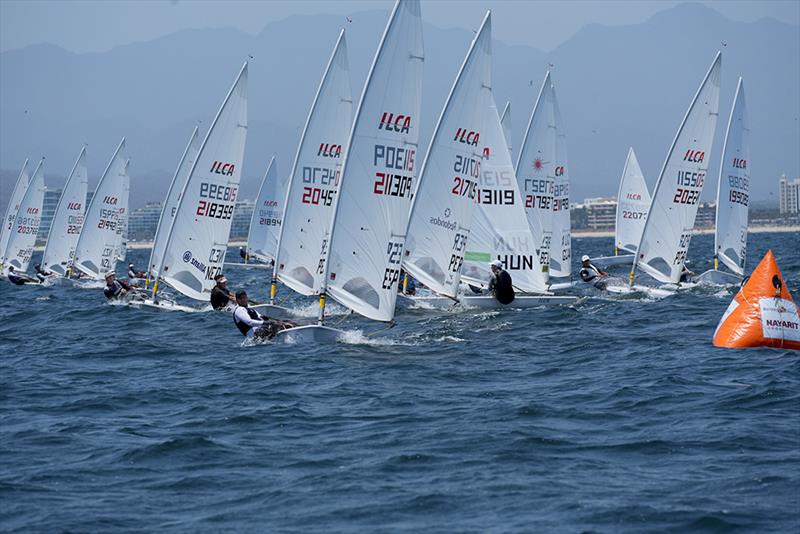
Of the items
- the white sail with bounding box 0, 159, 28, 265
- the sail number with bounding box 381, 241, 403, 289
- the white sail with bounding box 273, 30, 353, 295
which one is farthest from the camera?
the white sail with bounding box 0, 159, 28, 265

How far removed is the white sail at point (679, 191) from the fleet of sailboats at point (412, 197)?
39mm

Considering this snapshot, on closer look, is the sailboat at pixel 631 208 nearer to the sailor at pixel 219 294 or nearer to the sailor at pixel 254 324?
the sailor at pixel 219 294

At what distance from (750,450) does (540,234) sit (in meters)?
21.6

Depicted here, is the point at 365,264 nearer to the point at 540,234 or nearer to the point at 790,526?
the point at 790,526

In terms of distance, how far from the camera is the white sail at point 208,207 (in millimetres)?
27266

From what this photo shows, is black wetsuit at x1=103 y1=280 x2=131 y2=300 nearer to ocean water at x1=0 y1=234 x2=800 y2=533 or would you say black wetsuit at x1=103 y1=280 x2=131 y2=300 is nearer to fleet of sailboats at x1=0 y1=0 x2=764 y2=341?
fleet of sailboats at x1=0 y1=0 x2=764 y2=341

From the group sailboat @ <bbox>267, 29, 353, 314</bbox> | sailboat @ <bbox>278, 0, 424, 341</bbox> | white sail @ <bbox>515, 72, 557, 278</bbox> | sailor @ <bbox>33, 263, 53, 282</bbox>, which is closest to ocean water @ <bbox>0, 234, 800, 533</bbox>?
sailboat @ <bbox>278, 0, 424, 341</bbox>

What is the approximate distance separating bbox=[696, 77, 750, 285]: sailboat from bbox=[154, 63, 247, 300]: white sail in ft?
49.2

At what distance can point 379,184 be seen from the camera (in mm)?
19188

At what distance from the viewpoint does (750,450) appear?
35.7ft

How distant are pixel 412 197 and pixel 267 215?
974 inches

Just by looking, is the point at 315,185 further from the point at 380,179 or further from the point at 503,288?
the point at 380,179

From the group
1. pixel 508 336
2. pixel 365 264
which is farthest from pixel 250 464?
pixel 508 336

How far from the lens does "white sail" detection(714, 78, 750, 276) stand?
33812 millimetres
